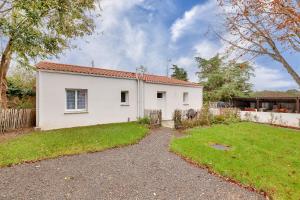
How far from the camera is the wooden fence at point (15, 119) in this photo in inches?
426

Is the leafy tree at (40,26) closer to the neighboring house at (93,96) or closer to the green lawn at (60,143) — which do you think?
the neighboring house at (93,96)

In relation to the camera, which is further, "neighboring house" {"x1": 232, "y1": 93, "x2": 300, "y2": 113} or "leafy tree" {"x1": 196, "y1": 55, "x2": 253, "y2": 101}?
"leafy tree" {"x1": 196, "y1": 55, "x2": 253, "y2": 101}

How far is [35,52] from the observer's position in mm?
10594

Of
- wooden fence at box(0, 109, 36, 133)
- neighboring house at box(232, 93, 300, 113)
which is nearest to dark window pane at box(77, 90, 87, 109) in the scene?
wooden fence at box(0, 109, 36, 133)

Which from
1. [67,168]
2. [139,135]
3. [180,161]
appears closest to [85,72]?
[139,135]

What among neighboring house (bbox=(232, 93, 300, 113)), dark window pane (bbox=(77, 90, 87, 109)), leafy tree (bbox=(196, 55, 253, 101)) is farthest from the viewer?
leafy tree (bbox=(196, 55, 253, 101))

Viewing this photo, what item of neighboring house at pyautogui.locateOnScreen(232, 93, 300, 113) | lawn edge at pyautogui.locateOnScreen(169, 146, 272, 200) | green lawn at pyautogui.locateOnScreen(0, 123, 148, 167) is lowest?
lawn edge at pyautogui.locateOnScreen(169, 146, 272, 200)

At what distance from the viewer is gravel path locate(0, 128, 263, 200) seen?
4.43 meters

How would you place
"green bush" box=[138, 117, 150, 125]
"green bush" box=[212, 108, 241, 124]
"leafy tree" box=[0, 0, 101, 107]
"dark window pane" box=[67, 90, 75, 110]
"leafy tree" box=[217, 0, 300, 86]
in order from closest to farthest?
"leafy tree" box=[217, 0, 300, 86]
"leafy tree" box=[0, 0, 101, 107]
"dark window pane" box=[67, 90, 75, 110]
"green bush" box=[138, 117, 150, 125]
"green bush" box=[212, 108, 241, 124]

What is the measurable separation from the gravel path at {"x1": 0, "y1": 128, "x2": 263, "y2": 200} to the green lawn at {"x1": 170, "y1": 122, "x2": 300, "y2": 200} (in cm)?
63

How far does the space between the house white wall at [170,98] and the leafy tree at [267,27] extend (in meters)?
11.5

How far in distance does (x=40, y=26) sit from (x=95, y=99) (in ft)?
17.8

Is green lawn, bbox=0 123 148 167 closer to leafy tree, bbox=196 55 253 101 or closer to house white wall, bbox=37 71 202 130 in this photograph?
house white wall, bbox=37 71 202 130

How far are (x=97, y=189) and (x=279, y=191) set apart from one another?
452cm
